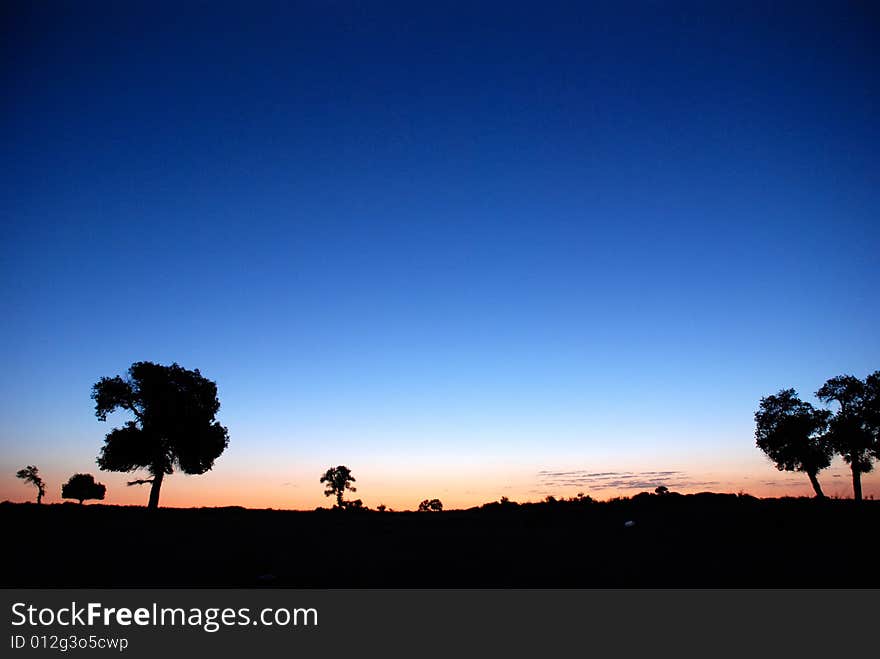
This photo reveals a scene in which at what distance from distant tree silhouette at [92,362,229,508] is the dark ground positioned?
1132 centimetres

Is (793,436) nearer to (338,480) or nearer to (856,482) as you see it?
(856,482)

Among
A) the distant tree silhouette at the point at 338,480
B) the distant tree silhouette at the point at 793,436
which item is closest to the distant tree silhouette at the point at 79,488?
the distant tree silhouette at the point at 338,480

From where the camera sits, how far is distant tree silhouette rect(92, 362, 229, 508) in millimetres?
35844

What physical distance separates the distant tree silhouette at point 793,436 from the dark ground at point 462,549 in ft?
67.0

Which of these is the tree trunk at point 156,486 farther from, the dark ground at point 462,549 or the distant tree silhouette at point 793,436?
the distant tree silhouette at point 793,436

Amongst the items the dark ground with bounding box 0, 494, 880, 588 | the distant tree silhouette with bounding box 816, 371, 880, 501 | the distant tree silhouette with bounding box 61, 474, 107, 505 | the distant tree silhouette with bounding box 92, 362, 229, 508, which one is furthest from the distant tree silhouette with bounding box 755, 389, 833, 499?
the distant tree silhouette with bounding box 61, 474, 107, 505

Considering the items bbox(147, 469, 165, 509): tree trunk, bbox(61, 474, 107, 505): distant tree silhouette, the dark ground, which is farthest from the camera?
bbox(61, 474, 107, 505): distant tree silhouette

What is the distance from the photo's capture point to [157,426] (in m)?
36.7

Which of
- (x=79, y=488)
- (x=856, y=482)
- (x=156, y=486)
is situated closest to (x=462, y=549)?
(x=156, y=486)

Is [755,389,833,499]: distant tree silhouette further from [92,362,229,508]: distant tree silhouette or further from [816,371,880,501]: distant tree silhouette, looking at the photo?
Result: [92,362,229,508]: distant tree silhouette

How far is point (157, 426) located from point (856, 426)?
58.7 meters
